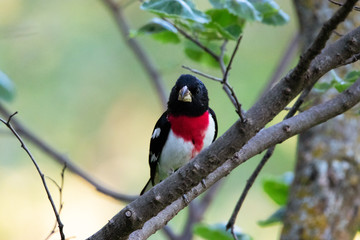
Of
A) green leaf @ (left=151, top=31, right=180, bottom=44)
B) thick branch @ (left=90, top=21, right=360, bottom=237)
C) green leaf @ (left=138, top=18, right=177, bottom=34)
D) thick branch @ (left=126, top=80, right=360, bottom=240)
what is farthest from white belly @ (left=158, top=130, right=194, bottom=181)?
thick branch @ (left=90, top=21, right=360, bottom=237)

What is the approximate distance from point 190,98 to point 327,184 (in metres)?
0.95

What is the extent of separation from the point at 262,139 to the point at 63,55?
19.0ft

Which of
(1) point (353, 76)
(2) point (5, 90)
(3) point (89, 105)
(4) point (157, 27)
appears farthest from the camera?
(3) point (89, 105)

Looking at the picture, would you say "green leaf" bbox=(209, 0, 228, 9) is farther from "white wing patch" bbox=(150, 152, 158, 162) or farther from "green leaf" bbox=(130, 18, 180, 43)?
"white wing patch" bbox=(150, 152, 158, 162)

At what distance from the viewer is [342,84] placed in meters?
2.43

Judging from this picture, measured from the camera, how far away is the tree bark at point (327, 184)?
3.22 meters

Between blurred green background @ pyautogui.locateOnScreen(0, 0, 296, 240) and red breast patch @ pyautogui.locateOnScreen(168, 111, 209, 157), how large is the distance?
3.67 m

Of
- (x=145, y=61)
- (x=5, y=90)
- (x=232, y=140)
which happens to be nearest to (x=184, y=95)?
(x=232, y=140)

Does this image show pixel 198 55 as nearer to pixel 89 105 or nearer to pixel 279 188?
pixel 279 188

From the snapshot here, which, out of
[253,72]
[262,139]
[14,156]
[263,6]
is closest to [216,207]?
[253,72]

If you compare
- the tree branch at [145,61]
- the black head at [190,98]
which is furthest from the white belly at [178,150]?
the tree branch at [145,61]

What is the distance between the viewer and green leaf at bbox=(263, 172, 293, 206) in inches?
142

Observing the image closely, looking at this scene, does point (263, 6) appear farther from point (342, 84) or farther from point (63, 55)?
point (63, 55)

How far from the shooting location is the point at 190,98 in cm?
304
